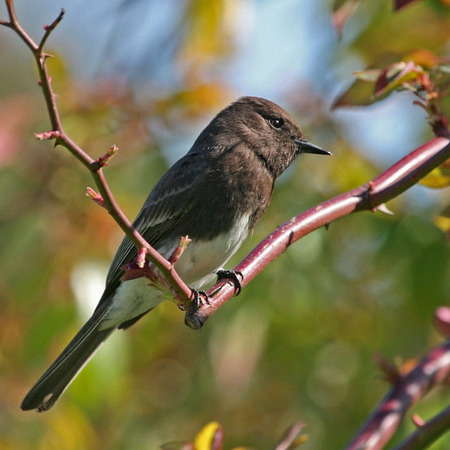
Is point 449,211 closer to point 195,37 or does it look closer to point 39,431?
point 195,37

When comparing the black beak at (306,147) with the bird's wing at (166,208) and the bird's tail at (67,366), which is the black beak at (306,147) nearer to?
the bird's wing at (166,208)

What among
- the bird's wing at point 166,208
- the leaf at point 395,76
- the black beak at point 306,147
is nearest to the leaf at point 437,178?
the leaf at point 395,76

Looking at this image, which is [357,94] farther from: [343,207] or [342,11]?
[343,207]

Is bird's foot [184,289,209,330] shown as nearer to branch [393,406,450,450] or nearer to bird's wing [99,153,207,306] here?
branch [393,406,450,450]

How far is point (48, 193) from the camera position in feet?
12.4

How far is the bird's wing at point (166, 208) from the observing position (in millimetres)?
3443

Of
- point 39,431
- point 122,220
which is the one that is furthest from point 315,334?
point 122,220

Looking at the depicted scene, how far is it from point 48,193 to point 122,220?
2.22 m

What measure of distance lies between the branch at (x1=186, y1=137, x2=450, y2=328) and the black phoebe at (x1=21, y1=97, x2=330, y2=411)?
1168 mm

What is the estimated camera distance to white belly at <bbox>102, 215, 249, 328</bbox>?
337 centimetres

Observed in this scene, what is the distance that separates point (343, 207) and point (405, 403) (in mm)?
570

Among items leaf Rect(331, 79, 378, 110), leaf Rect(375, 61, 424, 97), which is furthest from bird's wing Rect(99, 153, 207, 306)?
leaf Rect(375, 61, 424, 97)

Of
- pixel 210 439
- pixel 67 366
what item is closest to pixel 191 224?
pixel 67 366

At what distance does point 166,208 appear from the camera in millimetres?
3520
